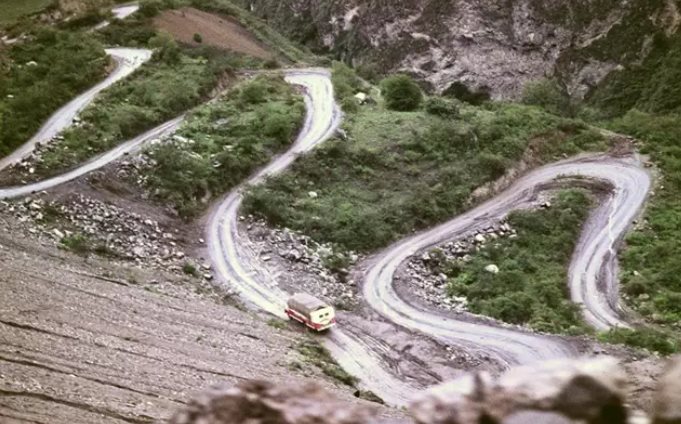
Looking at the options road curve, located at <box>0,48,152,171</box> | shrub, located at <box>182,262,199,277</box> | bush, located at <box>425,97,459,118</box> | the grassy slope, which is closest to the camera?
shrub, located at <box>182,262,199,277</box>

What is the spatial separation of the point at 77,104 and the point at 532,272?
3219 cm

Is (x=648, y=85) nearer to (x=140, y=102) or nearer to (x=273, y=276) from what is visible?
(x=140, y=102)

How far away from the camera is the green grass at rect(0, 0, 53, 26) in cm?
6236

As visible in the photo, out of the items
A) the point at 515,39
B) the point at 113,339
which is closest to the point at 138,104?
the point at 113,339

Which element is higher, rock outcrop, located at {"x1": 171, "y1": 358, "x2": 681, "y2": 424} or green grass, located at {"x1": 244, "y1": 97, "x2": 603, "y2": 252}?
rock outcrop, located at {"x1": 171, "y1": 358, "x2": 681, "y2": 424}

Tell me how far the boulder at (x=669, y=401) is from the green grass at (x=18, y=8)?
64841mm

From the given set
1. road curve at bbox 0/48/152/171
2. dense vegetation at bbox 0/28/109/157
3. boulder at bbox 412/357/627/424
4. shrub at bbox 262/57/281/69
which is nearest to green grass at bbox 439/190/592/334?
road curve at bbox 0/48/152/171

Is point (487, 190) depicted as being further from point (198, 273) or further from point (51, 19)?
point (51, 19)

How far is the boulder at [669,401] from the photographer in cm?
602

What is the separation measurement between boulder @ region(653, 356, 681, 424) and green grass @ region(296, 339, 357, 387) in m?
20.1

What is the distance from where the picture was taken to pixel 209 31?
71625 mm

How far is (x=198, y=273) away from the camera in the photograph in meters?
34.2

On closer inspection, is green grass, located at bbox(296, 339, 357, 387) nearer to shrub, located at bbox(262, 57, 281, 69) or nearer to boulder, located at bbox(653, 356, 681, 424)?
boulder, located at bbox(653, 356, 681, 424)

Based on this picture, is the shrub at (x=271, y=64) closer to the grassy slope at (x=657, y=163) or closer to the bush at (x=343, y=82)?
the bush at (x=343, y=82)
